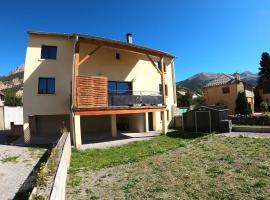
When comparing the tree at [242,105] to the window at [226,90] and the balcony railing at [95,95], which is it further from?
the balcony railing at [95,95]

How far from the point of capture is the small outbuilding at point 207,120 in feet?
63.5

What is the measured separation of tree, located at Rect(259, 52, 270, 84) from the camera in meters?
61.0

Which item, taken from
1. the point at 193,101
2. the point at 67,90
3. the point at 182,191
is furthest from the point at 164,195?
the point at 193,101

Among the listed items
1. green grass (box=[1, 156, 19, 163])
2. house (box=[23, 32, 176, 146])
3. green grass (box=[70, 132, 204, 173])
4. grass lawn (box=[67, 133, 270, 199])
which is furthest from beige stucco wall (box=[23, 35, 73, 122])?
grass lawn (box=[67, 133, 270, 199])

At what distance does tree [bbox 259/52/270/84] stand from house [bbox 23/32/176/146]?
48624mm

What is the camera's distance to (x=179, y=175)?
27.5ft

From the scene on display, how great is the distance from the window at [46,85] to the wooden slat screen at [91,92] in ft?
13.1

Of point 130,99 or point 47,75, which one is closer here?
point 47,75

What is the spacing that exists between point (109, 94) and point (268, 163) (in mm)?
11734

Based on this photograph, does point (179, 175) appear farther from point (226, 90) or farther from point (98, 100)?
point (226, 90)

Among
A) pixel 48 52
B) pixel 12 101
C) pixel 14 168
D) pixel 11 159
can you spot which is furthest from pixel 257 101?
pixel 12 101

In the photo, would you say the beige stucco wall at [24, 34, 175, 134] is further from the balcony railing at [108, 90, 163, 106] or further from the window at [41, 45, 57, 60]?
the balcony railing at [108, 90, 163, 106]

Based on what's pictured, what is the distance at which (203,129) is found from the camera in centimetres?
A: 2062

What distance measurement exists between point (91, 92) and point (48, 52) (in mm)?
5750
